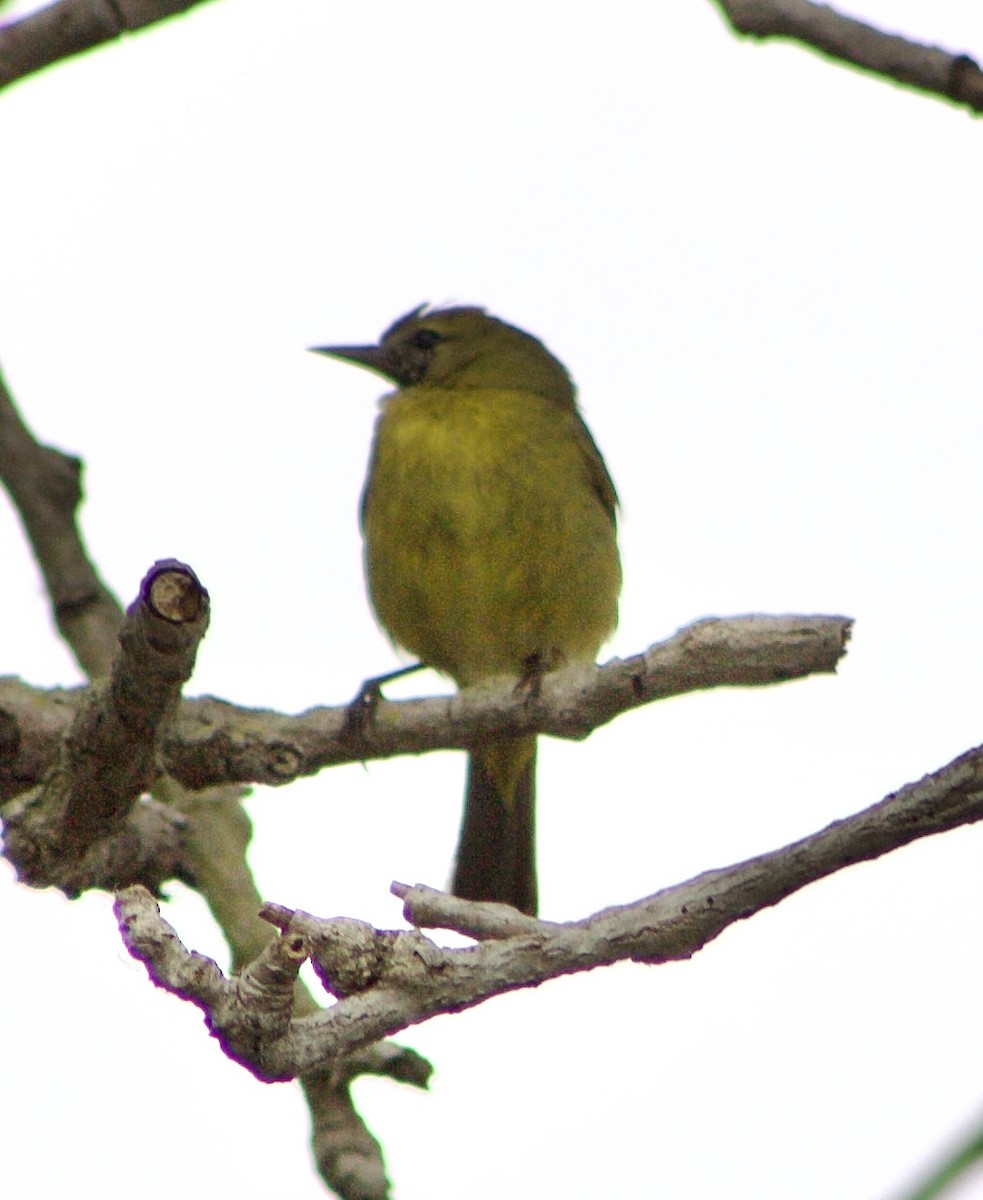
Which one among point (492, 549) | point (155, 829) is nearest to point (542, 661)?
point (492, 549)

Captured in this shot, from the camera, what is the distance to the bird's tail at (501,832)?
532cm

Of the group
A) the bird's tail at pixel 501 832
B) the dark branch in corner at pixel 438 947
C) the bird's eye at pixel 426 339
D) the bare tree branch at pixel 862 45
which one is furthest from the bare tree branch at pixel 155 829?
the bird's eye at pixel 426 339

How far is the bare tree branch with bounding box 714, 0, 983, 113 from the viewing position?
2080 millimetres

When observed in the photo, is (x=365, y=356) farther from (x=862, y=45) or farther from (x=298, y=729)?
(x=862, y=45)

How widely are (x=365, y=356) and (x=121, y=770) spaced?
2910 mm

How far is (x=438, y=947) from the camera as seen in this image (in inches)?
98.7

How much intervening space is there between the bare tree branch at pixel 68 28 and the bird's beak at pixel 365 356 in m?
2.82

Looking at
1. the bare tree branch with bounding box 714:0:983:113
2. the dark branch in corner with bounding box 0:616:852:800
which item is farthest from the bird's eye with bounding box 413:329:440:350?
the bare tree branch with bounding box 714:0:983:113

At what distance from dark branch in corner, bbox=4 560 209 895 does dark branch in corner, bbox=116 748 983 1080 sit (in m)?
0.65

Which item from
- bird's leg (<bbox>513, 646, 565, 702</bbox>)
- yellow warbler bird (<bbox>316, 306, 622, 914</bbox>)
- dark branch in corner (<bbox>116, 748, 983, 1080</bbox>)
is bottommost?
dark branch in corner (<bbox>116, 748, 983, 1080</bbox>)

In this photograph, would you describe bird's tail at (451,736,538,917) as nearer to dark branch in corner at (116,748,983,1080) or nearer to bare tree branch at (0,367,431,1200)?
bare tree branch at (0,367,431,1200)

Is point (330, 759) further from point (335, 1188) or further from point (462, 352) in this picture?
point (462, 352)

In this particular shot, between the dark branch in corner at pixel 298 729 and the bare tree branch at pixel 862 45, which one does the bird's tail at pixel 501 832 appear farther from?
the bare tree branch at pixel 862 45

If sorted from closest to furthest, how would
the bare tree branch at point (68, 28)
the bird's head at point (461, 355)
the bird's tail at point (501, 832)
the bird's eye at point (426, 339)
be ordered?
the bare tree branch at point (68, 28)
the bird's tail at point (501, 832)
the bird's head at point (461, 355)
the bird's eye at point (426, 339)
